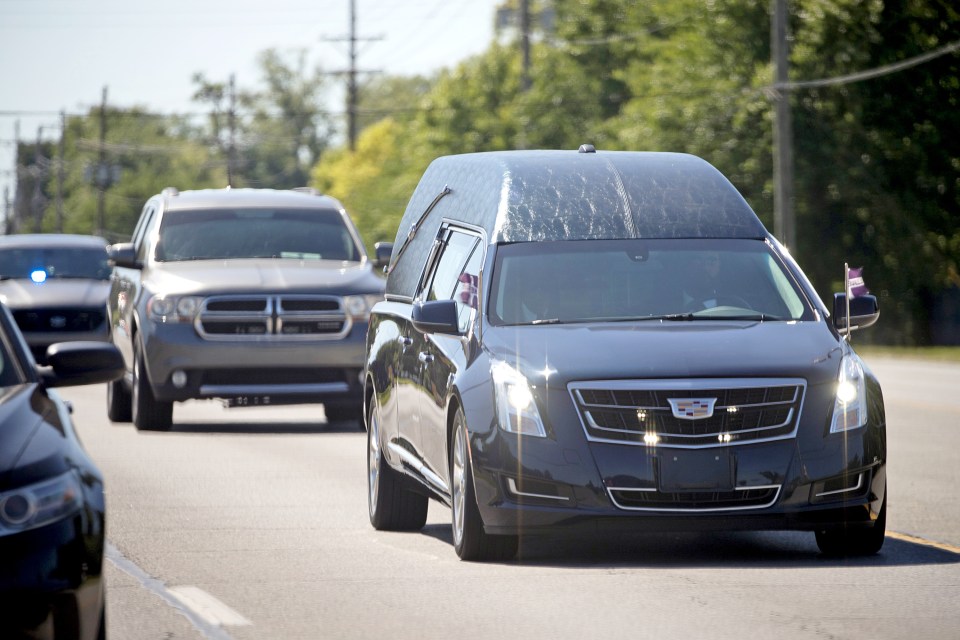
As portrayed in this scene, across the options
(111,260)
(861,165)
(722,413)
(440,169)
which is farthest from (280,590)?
(861,165)

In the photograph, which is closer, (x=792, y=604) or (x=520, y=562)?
(x=792, y=604)

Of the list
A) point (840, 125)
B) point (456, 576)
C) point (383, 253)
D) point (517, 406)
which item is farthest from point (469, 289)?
point (840, 125)

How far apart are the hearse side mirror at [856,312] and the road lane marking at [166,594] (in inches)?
148

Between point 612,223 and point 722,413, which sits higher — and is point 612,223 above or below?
above

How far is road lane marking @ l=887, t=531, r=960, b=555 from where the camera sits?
409 inches

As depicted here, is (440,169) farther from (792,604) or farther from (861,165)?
(861,165)

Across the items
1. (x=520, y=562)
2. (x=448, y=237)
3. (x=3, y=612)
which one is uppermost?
(x=448, y=237)

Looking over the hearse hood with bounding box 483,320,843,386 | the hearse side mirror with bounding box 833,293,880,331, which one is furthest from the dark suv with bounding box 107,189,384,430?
the hearse hood with bounding box 483,320,843,386

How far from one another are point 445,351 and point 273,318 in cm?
834

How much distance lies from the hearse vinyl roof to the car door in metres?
0.17

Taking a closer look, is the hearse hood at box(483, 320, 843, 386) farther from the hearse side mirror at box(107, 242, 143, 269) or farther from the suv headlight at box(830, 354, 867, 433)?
the hearse side mirror at box(107, 242, 143, 269)

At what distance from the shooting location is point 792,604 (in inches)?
334

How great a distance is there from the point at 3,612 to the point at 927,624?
12.2 ft

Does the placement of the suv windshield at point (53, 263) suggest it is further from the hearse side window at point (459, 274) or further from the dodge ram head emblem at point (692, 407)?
the dodge ram head emblem at point (692, 407)
